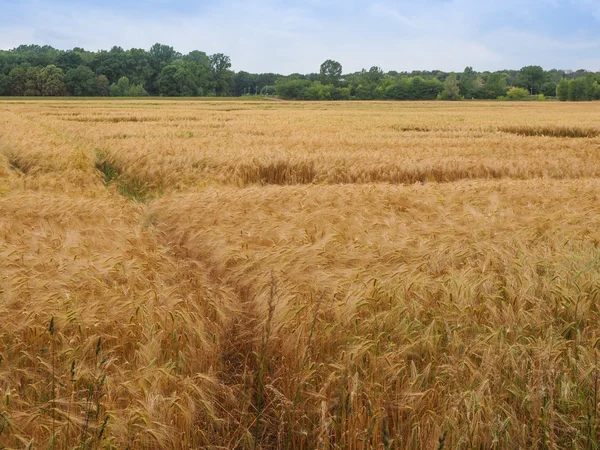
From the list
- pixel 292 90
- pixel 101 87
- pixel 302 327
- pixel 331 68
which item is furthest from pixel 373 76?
pixel 302 327

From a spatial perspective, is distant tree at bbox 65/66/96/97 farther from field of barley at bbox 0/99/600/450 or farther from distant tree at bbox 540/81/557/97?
distant tree at bbox 540/81/557/97

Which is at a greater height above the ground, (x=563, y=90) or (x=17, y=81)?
(x=17, y=81)

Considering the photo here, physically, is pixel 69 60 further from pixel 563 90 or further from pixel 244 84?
pixel 563 90

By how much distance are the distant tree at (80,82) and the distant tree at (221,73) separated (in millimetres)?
32992

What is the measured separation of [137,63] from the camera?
124 metres

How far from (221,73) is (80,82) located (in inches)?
1603

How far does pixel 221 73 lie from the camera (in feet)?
440


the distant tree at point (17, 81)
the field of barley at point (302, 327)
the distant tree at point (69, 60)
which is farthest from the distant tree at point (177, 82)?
the field of barley at point (302, 327)

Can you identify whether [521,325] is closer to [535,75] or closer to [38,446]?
[38,446]

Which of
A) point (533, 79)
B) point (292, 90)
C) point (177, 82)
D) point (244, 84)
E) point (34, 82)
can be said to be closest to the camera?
point (34, 82)

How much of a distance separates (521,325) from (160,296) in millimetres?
2375

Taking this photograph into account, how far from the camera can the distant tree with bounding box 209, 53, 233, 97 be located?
131500 mm

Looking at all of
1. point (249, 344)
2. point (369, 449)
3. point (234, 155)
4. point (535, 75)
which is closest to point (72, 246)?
point (249, 344)

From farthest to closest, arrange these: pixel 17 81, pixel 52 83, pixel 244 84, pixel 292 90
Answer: pixel 244 84 < pixel 292 90 < pixel 17 81 < pixel 52 83
